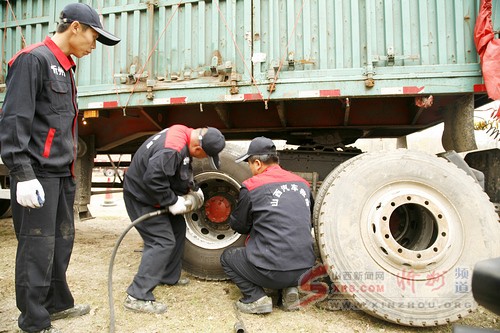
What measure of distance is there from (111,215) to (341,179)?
6171 mm

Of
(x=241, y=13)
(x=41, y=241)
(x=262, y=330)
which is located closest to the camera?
(x=41, y=241)

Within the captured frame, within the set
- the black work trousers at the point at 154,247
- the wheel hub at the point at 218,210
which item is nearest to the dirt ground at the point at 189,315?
the black work trousers at the point at 154,247

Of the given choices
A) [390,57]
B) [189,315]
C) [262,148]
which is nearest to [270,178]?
[262,148]

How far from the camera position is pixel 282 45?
2.94 m

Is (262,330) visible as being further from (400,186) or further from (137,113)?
(137,113)

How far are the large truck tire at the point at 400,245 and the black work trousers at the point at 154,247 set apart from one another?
1.25 metres

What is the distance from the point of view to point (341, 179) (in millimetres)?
2514

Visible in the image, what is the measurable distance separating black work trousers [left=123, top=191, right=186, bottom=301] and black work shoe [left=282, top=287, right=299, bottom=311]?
38.9 inches

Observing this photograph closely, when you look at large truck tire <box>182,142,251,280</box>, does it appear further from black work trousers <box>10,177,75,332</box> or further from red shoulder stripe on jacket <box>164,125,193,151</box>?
black work trousers <box>10,177,75,332</box>

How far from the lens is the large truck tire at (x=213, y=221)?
3.07 metres

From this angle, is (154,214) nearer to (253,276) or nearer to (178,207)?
(178,207)

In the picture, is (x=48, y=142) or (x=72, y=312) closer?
(x=48, y=142)

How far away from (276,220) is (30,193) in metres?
1.57

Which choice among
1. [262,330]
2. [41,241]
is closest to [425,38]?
[262,330]
